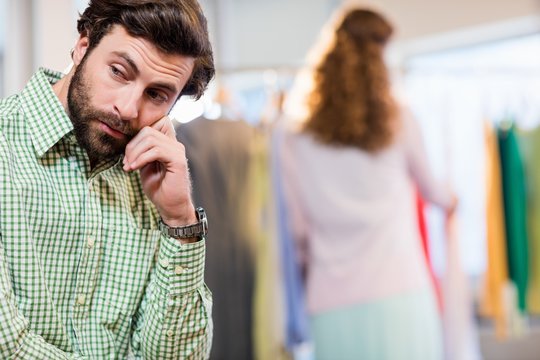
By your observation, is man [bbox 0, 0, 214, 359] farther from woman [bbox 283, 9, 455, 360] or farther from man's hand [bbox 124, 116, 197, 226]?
woman [bbox 283, 9, 455, 360]

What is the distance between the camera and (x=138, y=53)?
2.79 ft

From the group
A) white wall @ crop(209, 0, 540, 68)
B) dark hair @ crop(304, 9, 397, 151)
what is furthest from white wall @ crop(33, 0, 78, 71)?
white wall @ crop(209, 0, 540, 68)

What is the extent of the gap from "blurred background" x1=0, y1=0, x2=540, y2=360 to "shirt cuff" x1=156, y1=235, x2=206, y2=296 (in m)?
0.39

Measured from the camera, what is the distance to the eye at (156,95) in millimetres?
895

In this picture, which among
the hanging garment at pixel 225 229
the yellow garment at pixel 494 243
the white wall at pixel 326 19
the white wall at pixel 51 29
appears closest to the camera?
Answer: the white wall at pixel 51 29

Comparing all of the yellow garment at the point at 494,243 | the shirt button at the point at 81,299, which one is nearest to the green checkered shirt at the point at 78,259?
the shirt button at the point at 81,299

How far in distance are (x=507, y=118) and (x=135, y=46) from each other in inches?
77.8

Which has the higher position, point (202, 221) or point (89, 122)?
point (89, 122)

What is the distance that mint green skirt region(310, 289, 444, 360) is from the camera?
6.17ft

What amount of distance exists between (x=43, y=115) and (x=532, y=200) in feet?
6.62

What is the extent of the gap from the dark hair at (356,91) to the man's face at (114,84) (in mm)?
1054

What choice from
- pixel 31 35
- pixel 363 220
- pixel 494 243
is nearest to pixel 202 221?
pixel 31 35

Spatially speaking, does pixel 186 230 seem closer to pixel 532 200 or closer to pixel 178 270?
pixel 178 270

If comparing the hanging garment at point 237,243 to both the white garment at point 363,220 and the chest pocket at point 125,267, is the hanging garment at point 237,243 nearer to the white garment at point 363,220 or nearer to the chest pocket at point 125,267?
the white garment at point 363,220
